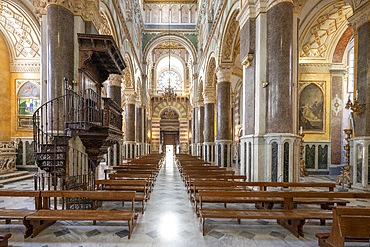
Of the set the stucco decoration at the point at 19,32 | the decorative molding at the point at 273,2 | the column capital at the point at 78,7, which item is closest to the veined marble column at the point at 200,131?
the stucco decoration at the point at 19,32

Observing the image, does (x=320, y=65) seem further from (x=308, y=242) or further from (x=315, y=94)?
(x=308, y=242)

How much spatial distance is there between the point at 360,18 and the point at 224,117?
710cm

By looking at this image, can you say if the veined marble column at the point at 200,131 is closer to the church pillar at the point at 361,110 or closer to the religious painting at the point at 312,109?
the religious painting at the point at 312,109

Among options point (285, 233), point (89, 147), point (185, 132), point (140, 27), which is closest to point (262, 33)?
point (285, 233)

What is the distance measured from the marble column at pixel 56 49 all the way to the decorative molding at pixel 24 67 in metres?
6.95

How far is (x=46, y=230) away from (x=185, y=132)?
27.9 m

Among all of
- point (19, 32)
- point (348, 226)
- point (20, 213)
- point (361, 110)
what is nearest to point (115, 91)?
point (19, 32)

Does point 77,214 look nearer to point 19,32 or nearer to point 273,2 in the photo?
point 273,2

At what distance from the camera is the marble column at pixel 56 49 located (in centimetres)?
623

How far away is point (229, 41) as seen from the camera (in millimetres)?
11703

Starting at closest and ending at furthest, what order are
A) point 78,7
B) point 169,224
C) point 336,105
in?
point 169,224 → point 78,7 → point 336,105

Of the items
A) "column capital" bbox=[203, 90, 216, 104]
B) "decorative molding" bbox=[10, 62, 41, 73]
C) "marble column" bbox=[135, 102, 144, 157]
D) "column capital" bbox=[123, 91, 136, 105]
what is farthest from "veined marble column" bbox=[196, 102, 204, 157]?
"decorative molding" bbox=[10, 62, 41, 73]

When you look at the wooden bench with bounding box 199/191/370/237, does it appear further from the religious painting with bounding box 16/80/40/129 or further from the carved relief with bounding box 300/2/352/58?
the religious painting with bounding box 16/80/40/129

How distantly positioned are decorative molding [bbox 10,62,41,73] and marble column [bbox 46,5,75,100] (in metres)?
6.95
